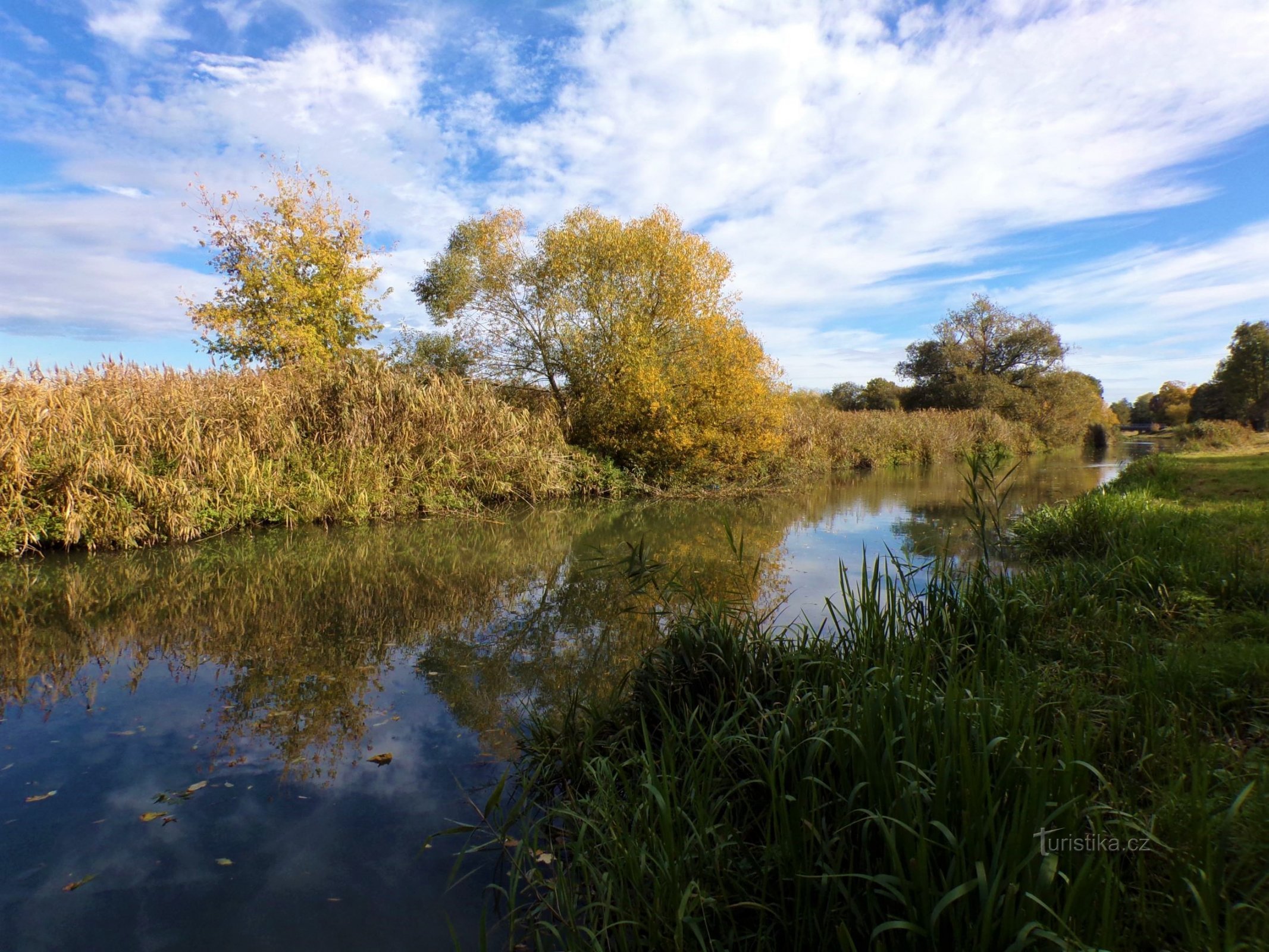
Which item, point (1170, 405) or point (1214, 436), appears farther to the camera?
point (1170, 405)

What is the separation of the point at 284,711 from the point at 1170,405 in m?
75.2

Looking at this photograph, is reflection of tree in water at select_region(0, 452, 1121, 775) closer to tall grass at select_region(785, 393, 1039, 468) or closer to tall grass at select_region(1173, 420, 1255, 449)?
tall grass at select_region(785, 393, 1039, 468)

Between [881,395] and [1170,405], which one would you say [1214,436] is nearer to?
[881,395]

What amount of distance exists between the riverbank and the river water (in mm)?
739

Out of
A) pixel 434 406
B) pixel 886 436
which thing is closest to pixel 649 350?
pixel 434 406

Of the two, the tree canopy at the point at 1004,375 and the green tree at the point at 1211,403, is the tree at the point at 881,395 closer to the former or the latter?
the tree canopy at the point at 1004,375

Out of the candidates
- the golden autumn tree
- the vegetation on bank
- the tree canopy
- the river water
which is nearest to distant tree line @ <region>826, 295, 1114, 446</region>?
the tree canopy

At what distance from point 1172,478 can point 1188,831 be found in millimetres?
13093

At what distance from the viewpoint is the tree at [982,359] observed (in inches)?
1598

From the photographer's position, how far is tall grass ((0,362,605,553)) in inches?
393

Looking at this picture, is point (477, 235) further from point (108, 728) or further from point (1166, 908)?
point (1166, 908)

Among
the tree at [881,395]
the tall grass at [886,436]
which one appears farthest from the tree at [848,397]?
the tall grass at [886,436]

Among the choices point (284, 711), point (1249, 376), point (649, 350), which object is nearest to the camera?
point (284, 711)

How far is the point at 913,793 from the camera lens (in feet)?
6.98
